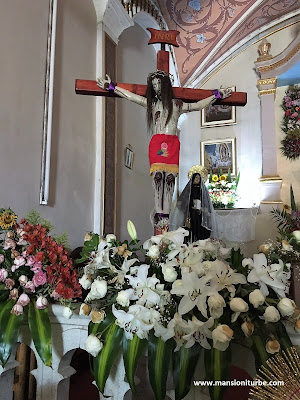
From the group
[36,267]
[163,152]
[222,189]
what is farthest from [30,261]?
[222,189]

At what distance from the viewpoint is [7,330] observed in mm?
1077

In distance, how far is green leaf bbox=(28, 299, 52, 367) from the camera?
3.41 ft

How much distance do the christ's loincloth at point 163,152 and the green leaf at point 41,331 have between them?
5.83ft

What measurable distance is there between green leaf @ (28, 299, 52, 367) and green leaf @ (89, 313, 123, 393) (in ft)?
0.50

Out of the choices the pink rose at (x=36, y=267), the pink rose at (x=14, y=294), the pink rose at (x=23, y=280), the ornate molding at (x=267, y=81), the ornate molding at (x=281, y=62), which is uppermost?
the ornate molding at (x=281, y=62)

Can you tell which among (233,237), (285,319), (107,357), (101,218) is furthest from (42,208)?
(233,237)

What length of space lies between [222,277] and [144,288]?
21cm

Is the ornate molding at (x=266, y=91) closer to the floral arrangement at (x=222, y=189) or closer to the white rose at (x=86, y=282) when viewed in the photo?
the floral arrangement at (x=222, y=189)

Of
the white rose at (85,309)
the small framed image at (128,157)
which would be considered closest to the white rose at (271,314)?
the white rose at (85,309)

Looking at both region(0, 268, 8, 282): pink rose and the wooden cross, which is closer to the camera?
region(0, 268, 8, 282): pink rose

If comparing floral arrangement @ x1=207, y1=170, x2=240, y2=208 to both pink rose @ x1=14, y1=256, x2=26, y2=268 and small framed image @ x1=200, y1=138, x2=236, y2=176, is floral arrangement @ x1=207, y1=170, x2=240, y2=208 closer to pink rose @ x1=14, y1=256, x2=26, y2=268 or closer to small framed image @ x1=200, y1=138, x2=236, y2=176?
small framed image @ x1=200, y1=138, x2=236, y2=176

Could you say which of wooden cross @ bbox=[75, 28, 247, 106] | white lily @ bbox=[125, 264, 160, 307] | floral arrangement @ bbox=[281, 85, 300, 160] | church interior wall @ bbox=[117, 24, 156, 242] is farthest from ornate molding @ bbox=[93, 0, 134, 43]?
white lily @ bbox=[125, 264, 160, 307]

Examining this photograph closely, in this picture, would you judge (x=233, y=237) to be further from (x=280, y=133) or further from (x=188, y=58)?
(x=188, y=58)

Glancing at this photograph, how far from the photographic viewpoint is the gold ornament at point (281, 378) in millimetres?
748
